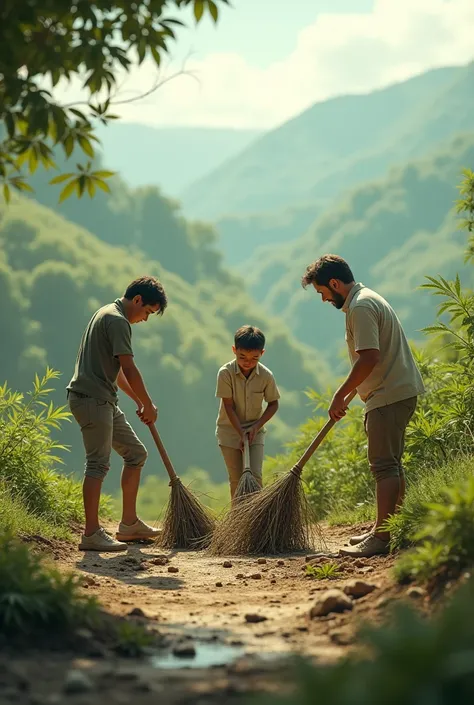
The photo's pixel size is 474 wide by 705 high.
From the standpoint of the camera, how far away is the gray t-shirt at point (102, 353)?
638cm

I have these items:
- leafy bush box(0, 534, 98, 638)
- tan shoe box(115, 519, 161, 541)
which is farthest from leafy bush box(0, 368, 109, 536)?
leafy bush box(0, 534, 98, 638)

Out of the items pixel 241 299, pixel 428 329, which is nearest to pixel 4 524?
pixel 428 329

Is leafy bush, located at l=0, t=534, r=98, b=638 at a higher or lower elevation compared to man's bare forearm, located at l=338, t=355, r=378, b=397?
lower

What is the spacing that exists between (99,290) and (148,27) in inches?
2494

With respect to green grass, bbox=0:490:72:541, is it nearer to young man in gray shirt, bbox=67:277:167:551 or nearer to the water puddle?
young man in gray shirt, bbox=67:277:167:551

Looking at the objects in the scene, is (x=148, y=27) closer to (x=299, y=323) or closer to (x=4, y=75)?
(x=4, y=75)

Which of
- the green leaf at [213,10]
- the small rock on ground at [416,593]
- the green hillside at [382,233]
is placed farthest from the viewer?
the green hillside at [382,233]

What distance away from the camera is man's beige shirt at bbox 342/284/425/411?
5.71 meters

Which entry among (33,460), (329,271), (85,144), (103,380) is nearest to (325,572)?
(329,271)

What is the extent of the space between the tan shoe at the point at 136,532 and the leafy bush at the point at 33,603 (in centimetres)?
353

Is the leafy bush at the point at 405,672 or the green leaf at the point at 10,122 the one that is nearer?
the leafy bush at the point at 405,672

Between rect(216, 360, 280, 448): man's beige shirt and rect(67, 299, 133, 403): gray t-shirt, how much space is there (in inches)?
41.5

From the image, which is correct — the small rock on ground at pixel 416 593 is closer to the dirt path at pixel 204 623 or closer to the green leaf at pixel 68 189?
the dirt path at pixel 204 623

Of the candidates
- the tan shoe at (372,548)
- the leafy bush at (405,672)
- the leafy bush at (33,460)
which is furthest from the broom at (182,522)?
the leafy bush at (405,672)
